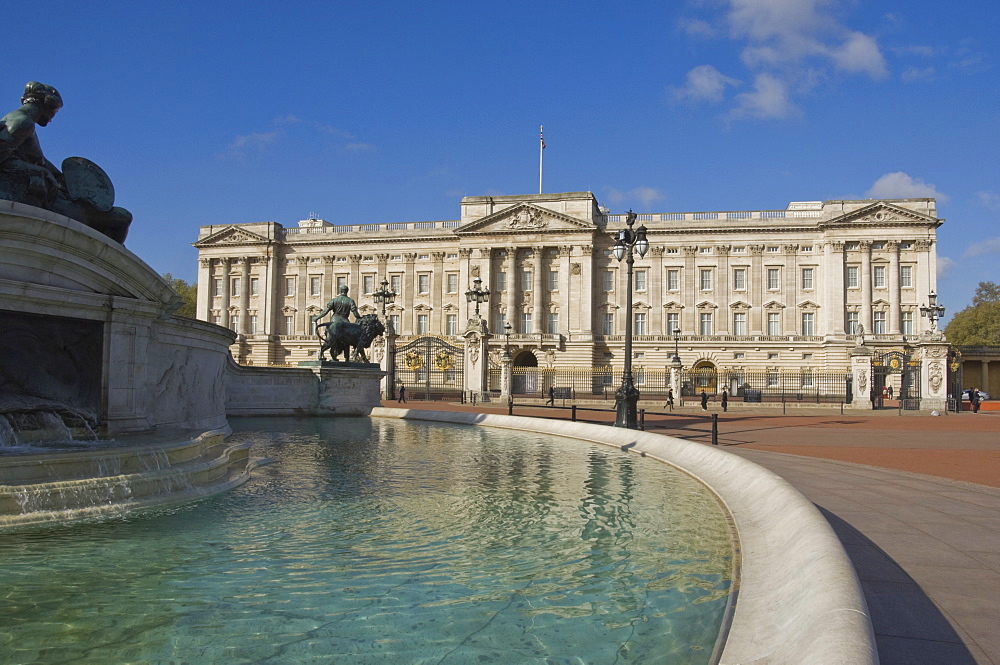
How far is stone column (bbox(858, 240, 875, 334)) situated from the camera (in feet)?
190

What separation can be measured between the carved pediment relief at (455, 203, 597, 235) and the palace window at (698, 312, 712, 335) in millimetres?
12689

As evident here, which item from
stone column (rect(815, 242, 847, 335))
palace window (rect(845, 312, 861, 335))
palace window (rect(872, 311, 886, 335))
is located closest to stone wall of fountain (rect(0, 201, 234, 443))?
stone column (rect(815, 242, 847, 335))

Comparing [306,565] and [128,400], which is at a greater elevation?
[128,400]

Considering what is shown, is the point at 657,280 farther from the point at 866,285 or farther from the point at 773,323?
the point at 866,285

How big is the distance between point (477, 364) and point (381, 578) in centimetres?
3299

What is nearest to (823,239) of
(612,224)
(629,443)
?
(612,224)

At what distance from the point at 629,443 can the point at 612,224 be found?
2025 inches

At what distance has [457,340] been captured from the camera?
62.7m

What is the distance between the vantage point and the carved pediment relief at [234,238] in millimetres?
69812

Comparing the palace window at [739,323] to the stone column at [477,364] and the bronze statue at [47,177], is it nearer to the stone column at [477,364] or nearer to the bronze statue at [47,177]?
the stone column at [477,364]

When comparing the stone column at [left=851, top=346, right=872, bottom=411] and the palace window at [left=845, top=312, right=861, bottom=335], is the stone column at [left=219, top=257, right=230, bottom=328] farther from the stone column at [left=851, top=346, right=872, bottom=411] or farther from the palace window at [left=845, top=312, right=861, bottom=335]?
the palace window at [left=845, top=312, right=861, bottom=335]

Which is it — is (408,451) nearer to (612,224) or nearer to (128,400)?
(128,400)

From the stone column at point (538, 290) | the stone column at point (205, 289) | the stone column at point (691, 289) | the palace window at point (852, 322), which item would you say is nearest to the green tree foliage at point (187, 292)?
the stone column at point (205, 289)

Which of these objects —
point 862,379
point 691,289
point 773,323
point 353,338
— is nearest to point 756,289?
point 773,323
